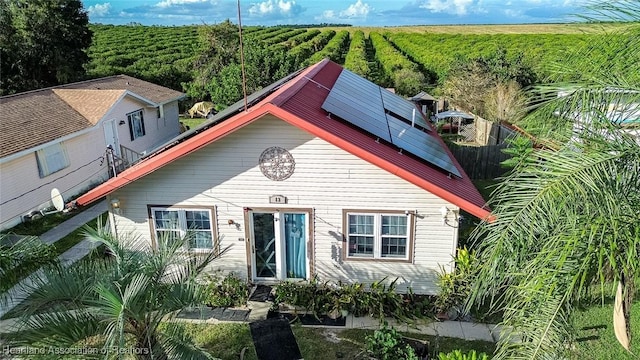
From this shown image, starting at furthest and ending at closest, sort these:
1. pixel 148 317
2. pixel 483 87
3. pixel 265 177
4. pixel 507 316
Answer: pixel 483 87
pixel 265 177
pixel 148 317
pixel 507 316

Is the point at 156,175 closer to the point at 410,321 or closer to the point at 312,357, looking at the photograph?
the point at 312,357

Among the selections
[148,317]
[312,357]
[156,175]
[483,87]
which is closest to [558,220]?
[148,317]

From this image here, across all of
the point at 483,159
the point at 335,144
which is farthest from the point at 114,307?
the point at 483,159

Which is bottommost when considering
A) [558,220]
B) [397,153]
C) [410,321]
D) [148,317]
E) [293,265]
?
[410,321]

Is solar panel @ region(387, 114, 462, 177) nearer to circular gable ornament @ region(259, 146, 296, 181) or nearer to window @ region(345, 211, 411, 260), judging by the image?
window @ region(345, 211, 411, 260)

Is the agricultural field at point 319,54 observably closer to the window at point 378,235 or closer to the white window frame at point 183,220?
the window at point 378,235

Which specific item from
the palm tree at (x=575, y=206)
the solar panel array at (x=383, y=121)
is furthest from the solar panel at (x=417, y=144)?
the palm tree at (x=575, y=206)

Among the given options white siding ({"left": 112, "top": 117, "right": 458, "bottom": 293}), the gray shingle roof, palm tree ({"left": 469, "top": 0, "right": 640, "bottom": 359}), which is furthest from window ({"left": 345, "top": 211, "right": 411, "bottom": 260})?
the gray shingle roof
